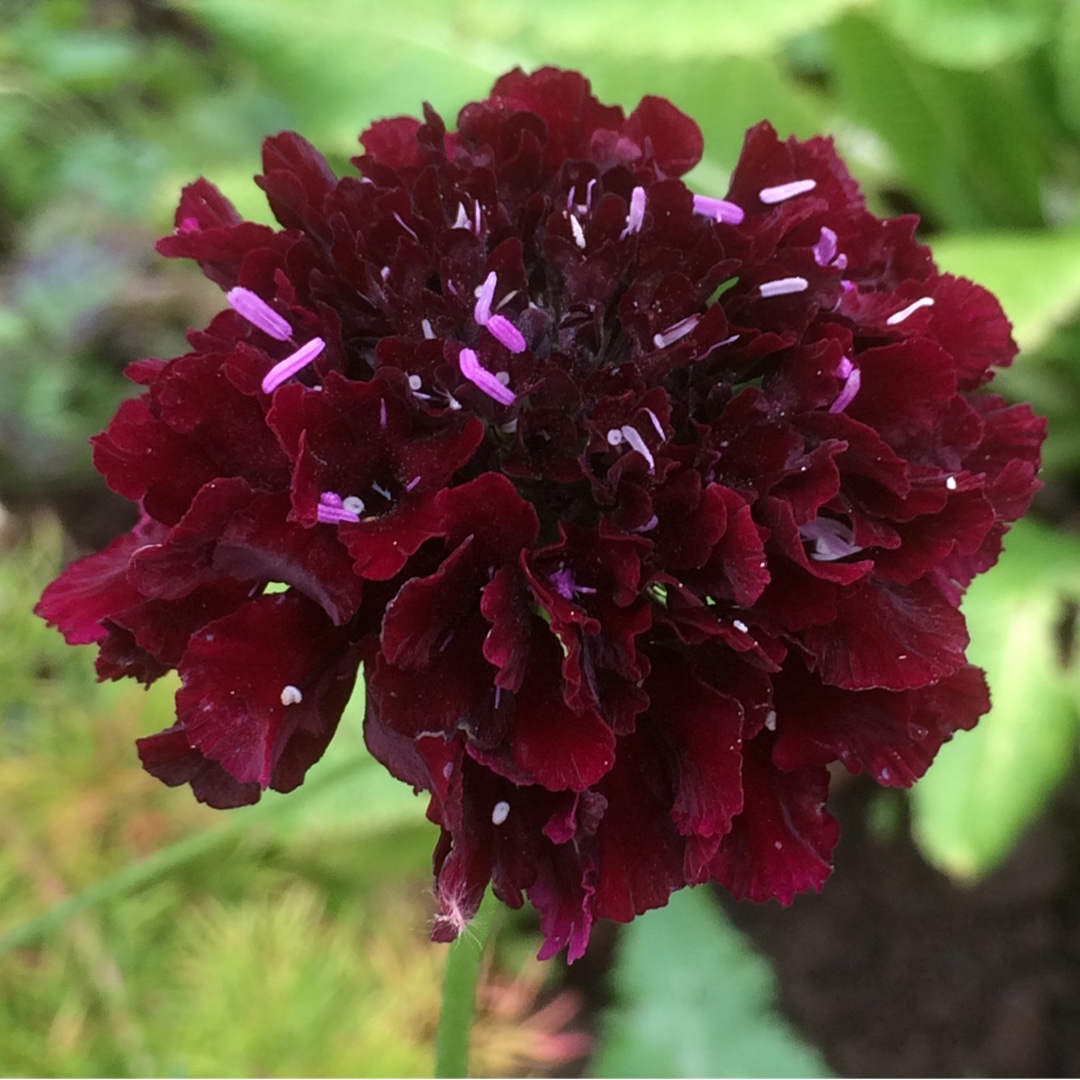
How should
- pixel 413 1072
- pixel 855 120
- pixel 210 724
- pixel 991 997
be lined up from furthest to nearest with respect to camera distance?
1. pixel 855 120
2. pixel 991 997
3. pixel 413 1072
4. pixel 210 724

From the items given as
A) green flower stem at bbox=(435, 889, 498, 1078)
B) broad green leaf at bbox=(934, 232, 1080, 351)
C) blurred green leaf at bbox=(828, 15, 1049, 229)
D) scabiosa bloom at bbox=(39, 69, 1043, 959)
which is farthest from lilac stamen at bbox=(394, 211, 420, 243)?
blurred green leaf at bbox=(828, 15, 1049, 229)

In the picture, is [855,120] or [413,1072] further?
[855,120]

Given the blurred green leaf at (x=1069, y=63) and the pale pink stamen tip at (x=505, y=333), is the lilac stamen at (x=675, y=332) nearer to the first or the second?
the pale pink stamen tip at (x=505, y=333)

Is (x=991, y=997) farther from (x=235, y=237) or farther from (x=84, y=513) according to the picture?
(x=84, y=513)

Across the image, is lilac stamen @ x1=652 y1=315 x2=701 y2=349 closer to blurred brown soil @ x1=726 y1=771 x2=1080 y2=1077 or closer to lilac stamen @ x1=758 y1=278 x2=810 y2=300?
lilac stamen @ x1=758 y1=278 x2=810 y2=300

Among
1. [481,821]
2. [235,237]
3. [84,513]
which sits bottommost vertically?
[84,513]

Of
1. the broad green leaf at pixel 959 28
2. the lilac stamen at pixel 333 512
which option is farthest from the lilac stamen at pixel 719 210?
the broad green leaf at pixel 959 28

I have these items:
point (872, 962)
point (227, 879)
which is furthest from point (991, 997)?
point (227, 879)
